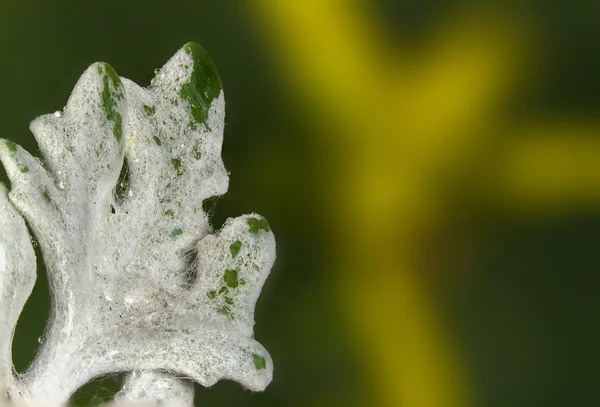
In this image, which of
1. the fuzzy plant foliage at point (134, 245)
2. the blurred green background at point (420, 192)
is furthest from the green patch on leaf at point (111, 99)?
the blurred green background at point (420, 192)

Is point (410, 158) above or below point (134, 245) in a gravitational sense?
above

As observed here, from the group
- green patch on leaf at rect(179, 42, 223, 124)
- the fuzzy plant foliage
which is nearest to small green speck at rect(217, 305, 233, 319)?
the fuzzy plant foliage

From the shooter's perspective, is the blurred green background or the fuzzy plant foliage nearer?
the fuzzy plant foliage

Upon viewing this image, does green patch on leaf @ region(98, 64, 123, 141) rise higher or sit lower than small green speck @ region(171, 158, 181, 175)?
higher

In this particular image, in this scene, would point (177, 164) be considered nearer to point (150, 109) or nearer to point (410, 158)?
point (150, 109)

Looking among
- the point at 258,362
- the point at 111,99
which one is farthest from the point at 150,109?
the point at 258,362

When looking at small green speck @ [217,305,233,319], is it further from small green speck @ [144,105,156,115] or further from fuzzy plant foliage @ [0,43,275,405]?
small green speck @ [144,105,156,115]

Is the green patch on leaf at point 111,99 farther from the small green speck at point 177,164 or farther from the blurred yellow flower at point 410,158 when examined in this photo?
the blurred yellow flower at point 410,158
